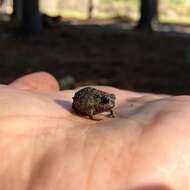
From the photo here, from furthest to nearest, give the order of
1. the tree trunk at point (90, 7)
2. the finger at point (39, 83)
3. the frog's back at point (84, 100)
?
1. the tree trunk at point (90, 7)
2. the finger at point (39, 83)
3. the frog's back at point (84, 100)

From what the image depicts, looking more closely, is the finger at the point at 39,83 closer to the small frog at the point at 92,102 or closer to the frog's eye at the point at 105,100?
the small frog at the point at 92,102

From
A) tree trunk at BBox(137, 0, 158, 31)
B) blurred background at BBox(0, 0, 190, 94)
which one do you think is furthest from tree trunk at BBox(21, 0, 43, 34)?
tree trunk at BBox(137, 0, 158, 31)

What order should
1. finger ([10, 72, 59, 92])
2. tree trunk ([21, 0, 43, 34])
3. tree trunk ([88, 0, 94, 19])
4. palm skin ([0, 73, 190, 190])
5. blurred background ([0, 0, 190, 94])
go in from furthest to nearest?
1. tree trunk ([88, 0, 94, 19])
2. tree trunk ([21, 0, 43, 34])
3. blurred background ([0, 0, 190, 94])
4. finger ([10, 72, 59, 92])
5. palm skin ([0, 73, 190, 190])

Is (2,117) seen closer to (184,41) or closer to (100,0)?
(184,41)

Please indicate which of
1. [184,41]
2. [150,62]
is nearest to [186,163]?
[150,62]

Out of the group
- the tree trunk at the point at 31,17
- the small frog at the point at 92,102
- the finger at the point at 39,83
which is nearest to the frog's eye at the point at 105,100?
the small frog at the point at 92,102

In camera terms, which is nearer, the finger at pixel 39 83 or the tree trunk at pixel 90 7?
the finger at pixel 39 83

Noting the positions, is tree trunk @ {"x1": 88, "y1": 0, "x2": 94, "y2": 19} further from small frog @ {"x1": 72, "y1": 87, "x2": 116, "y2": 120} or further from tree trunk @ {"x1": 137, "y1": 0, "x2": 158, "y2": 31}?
small frog @ {"x1": 72, "y1": 87, "x2": 116, "y2": 120}
